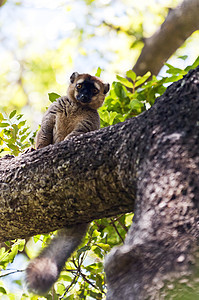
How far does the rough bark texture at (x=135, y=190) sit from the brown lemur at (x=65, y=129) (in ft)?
0.85

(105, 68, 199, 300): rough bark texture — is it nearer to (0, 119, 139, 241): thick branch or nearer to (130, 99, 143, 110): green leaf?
(0, 119, 139, 241): thick branch

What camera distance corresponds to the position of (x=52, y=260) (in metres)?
2.73

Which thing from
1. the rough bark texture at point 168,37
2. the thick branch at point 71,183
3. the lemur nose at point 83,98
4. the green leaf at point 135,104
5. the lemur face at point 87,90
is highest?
the rough bark texture at point 168,37

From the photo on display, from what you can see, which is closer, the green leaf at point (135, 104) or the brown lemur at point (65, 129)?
the brown lemur at point (65, 129)

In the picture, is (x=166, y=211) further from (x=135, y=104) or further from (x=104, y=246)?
(x=135, y=104)

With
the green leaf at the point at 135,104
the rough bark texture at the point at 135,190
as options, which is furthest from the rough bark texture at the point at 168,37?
the rough bark texture at the point at 135,190

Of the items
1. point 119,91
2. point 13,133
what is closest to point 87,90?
point 119,91

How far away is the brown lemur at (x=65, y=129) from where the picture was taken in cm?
246

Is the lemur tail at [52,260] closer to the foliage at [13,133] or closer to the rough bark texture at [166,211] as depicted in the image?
the rough bark texture at [166,211]

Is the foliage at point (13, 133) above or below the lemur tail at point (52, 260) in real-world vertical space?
above

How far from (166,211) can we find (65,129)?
9.29ft

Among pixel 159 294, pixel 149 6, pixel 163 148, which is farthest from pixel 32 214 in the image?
pixel 149 6

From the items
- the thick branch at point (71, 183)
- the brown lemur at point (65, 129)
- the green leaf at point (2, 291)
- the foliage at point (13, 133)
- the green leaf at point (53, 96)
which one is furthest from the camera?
the green leaf at point (53, 96)

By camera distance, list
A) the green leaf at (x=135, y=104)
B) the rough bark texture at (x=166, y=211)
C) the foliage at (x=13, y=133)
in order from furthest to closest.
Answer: the foliage at (x=13, y=133) → the green leaf at (x=135, y=104) → the rough bark texture at (x=166, y=211)
